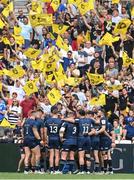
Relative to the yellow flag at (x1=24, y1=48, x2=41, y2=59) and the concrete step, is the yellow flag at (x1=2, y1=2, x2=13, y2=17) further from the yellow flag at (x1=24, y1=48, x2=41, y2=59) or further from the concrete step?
the concrete step

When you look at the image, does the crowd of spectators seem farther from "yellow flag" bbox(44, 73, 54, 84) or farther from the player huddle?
the player huddle

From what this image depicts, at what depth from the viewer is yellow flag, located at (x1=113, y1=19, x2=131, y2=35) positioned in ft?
105

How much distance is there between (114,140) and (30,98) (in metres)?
3.43

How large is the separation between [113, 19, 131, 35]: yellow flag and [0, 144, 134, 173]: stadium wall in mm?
4836

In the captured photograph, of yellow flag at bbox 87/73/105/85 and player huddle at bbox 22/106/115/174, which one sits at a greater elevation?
yellow flag at bbox 87/73/105/85

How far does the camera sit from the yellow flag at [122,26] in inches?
1259

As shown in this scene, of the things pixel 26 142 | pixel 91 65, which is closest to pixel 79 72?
pixel 91 65

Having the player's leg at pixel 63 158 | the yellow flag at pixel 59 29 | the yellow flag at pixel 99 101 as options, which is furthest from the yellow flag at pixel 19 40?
the player's leg at pixel 63 158

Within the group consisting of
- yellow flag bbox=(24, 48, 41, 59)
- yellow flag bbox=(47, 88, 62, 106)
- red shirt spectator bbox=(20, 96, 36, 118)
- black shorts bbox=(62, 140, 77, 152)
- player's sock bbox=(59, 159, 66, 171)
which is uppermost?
yellow flag bbox=(24, 48, 41, 59)

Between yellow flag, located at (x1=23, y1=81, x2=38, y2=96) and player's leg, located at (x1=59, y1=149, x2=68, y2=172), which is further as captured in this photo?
yellow flag, located at (x1=23, y1=81, x2=38, y2=96)

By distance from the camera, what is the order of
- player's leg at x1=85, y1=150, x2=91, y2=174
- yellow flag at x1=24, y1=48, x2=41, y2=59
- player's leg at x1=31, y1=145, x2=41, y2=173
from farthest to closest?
yellow flag at x1=24, y1=48, x2=41, y2=59 < player's leg at x1=85, y1=150, x2=91, y2=174 < player's leg at x1=31, y1=145, x2=41, y2=173

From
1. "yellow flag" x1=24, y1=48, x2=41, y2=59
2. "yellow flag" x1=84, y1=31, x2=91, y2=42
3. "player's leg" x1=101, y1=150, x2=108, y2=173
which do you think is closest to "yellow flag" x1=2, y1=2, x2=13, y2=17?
"yellow flag" x1=24, y1=48, x2=41, y2=59

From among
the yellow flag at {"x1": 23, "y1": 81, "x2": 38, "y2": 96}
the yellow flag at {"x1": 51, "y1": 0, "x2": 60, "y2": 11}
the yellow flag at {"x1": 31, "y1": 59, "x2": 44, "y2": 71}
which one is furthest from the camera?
the yellow flag at {"x1": 51, "y1": 0, "x2": 60, "y2": 11}

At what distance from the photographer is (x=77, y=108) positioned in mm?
29328
